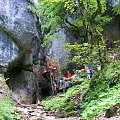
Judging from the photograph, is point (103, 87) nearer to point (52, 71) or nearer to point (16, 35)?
point (16, 35)

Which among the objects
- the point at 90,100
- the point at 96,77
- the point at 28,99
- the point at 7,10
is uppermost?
the point at 7,10

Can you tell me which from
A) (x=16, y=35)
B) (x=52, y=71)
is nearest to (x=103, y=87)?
(x=16, y=35)

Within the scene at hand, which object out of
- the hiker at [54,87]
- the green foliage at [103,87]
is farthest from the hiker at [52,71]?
the green foliage at [103,87]

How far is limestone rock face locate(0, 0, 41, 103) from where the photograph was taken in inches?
599

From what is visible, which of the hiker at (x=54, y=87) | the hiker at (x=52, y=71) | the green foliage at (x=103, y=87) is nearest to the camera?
the green foliage at (x=103, y=87)

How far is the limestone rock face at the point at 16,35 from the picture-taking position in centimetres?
1520

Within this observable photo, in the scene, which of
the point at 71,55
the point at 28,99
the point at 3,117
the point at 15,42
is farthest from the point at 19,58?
the point at 3,117

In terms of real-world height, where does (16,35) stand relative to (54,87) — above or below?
above

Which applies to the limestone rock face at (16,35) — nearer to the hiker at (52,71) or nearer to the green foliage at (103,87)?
the hiker at (52,71)

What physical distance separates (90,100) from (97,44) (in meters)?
2.35

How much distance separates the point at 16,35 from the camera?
1552 cm

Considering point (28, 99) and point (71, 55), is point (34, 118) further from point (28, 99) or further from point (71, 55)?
point (71, 55)

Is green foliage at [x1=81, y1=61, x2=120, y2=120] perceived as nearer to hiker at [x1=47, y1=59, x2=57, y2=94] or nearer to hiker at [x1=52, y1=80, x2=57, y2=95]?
hiker at [x1=52, y1=80, x2=57, y2=95]

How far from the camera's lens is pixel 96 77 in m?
9.53
